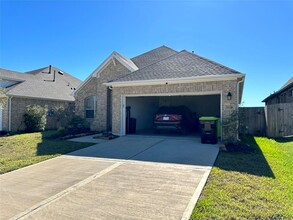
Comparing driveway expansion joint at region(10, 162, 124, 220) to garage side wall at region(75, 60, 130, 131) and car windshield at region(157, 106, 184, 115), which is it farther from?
garage side wall at region(75, 60, 130, 131)

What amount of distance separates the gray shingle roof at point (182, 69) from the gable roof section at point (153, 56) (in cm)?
414

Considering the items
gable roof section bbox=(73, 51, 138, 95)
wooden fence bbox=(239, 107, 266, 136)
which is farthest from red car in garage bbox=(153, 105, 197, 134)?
gable roof section bbox=(73, 51, 138, 95)

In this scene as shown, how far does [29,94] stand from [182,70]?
522 inches

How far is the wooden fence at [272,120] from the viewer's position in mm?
12039

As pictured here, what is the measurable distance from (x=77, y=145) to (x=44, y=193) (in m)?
5.36

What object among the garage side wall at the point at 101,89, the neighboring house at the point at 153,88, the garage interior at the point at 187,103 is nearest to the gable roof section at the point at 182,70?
the neighboring house at the point at 153,88

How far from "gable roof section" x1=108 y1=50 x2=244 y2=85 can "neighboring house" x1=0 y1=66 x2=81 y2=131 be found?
7.81m

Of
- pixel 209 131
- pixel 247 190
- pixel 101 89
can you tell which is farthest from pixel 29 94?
pixel 247 190

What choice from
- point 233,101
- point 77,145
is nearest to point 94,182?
point 77,145

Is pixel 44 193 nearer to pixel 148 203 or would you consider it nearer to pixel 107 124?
pixel 148 203

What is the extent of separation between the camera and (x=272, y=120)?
486 inches

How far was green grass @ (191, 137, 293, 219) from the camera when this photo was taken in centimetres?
340

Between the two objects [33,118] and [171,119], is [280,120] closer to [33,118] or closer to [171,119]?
[171,119]

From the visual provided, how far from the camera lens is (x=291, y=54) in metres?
15.0
